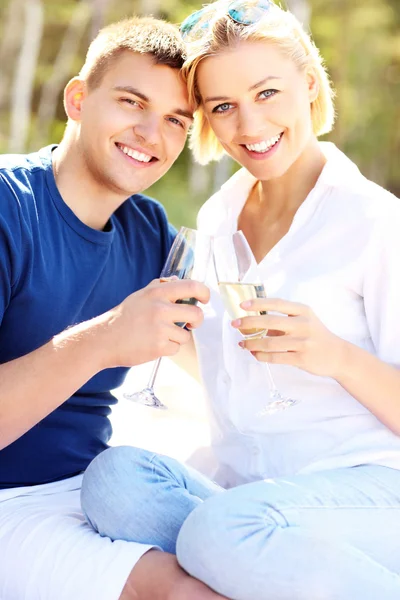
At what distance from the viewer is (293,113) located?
2.83 m

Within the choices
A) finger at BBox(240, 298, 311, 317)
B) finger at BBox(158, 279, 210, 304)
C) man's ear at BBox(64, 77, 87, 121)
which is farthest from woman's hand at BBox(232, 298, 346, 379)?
man's ear at BBox(64, 77, 87, 121)

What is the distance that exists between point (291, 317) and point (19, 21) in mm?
18152

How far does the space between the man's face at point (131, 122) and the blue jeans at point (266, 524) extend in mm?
960

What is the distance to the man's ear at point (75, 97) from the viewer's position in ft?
10.1

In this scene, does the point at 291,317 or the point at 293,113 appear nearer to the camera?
the point at 291,317

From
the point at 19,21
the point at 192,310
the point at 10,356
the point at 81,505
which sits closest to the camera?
the point at 192,310

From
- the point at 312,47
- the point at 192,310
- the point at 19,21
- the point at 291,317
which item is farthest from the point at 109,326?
the point at 19,21

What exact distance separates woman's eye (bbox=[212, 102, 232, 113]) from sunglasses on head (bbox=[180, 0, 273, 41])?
9.2 inches

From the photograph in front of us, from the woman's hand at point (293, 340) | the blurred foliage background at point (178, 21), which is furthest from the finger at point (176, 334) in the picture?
the blurred foliage background at point (178, 21)

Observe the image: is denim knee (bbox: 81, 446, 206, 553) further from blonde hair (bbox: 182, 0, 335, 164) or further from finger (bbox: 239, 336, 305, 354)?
blonde hair (bbox: 182, 0, 335, 164)

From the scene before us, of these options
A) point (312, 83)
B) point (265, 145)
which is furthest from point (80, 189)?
point (312, 83)

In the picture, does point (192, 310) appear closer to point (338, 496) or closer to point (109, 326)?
point (109, 326)

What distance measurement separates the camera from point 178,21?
19328mm

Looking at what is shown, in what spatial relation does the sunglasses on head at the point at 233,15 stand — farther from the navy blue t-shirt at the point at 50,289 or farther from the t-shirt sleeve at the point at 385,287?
the t-shirt sleeve at the point at 385,287
